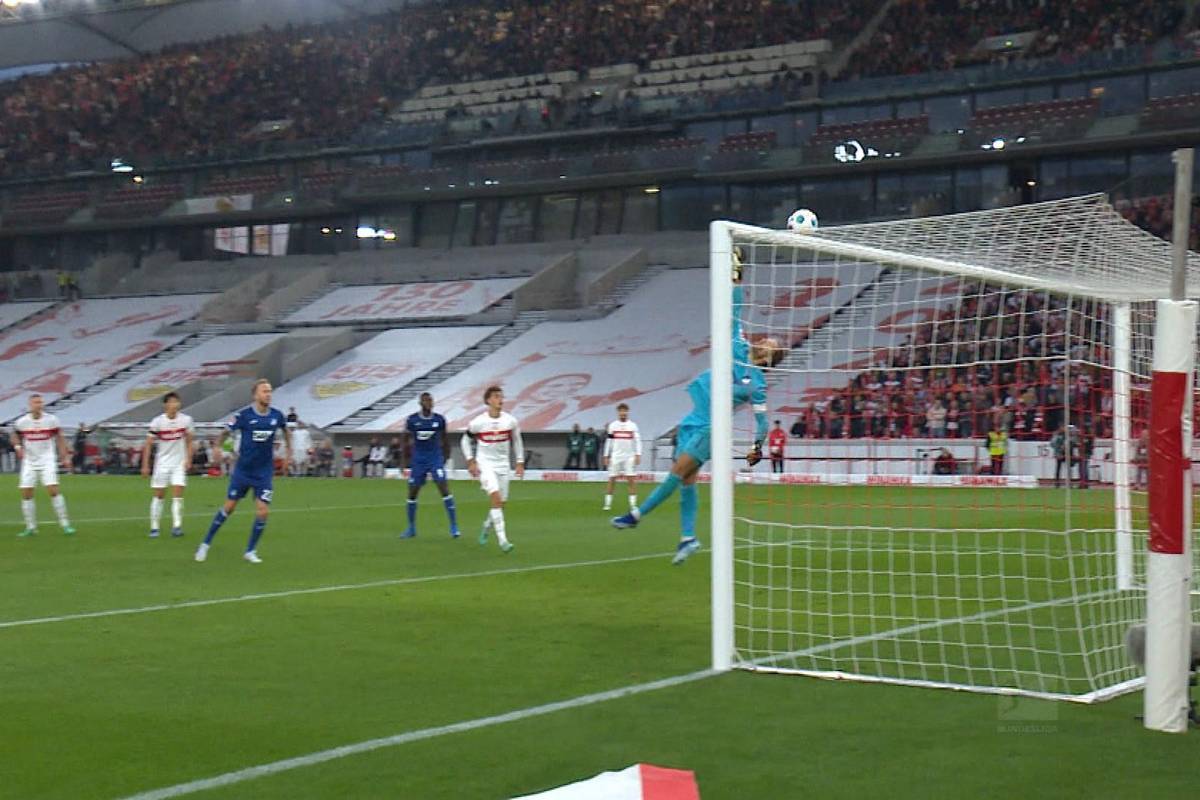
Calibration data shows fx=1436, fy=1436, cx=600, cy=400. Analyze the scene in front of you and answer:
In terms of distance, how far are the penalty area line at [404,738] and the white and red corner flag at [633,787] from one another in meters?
1.18

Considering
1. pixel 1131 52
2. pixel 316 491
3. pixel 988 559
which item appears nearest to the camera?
pixel 988 559

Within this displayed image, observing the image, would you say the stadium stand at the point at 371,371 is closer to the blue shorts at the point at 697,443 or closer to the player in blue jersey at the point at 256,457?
the player in blue jersey at the point at 256,457

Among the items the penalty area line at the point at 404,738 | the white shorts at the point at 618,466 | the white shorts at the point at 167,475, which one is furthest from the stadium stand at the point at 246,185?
the penalty area line at the point at 404,738

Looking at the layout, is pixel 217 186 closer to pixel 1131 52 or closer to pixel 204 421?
pixel 204 421

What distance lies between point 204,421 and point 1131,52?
3126 cm

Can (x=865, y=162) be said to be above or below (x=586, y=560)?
above

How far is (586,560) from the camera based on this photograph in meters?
15.6

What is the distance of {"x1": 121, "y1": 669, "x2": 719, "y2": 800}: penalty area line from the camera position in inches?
228

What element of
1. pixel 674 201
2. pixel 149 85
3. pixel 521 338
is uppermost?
pixel 149 85

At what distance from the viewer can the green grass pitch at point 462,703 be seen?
5.93 metres

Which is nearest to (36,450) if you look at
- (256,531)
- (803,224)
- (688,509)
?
(256,531)

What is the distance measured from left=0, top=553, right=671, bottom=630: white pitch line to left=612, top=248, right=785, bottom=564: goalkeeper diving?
1.67m

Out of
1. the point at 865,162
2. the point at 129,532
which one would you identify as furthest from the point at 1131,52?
the point at 129,532

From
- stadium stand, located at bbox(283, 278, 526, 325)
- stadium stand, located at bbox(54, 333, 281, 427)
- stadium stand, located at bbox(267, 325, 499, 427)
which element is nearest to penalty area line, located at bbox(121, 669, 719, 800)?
stadium stand, located at bbox(267, 325, 499, 427)
